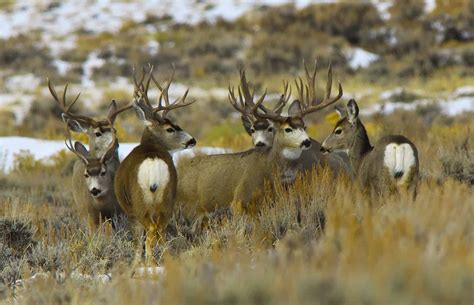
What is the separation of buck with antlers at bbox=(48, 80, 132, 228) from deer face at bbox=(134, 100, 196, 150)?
557mm

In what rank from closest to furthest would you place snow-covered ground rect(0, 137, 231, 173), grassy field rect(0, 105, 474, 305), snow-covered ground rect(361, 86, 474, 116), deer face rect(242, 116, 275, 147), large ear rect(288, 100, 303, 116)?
grassy field rect(0, 105, 474, 305) < deer face rect(242, 116, 275, 147) < large ear rect(288, 100, 303, 116) < snow-covered ground rect(0, 137, 231, 173) < snow-covered ground rect(361, 86, 474, 116)

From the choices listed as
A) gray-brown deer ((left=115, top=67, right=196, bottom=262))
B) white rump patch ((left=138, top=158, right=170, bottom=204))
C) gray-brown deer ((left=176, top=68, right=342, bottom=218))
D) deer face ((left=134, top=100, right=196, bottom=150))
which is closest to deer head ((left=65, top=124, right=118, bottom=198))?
gray-brown deer ((left=115, top=67, right=196, bottom=262))

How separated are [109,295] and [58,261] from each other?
253 cm

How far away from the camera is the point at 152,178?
25.0 feet

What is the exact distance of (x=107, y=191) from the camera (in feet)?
28.6

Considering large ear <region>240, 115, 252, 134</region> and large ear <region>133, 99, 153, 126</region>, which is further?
large ear <region>240, 115, 252, 134</region>

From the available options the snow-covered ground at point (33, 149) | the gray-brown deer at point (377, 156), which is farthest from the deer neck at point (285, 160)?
the snow-covered ground at point (33, 149)

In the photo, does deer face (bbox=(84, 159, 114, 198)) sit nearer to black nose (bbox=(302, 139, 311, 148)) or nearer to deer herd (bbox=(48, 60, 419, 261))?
deer herd (bbox=(48, 60, 419, 261))

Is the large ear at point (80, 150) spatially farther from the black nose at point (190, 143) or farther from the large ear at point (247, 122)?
the large ear at point (247, 122)

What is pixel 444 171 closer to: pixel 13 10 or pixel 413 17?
pixel 413 17

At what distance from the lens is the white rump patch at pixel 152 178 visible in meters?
7.62

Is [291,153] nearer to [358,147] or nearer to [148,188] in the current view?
[358,147]

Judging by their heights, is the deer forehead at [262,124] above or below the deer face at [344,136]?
above

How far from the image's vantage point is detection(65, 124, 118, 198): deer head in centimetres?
840
